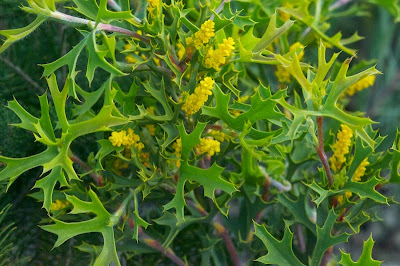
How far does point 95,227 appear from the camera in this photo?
46 centimetres

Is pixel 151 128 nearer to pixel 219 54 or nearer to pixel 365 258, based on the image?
pixel 219 54

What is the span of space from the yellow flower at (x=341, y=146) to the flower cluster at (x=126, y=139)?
183mm

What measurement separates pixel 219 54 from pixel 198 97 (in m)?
0.04

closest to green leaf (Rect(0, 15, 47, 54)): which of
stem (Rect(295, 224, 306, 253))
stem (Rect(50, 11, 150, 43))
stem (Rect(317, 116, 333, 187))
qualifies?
stem (Rect(50, 11, 150, 43))

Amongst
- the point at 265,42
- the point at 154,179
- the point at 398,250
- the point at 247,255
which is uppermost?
the point at 265,42

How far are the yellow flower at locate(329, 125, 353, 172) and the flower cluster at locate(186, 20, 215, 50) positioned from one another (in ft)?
0.50

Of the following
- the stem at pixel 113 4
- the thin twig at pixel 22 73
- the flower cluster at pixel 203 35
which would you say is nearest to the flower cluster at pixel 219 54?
the flower cluster at pixel 203 35

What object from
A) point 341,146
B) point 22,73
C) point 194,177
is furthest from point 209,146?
point 22,73

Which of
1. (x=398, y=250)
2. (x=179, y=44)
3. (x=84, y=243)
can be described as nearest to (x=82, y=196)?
(x=84, y=243)

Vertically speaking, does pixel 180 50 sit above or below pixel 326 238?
above

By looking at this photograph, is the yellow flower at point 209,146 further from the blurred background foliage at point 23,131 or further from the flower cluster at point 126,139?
the blurred background foliage at point 23,131

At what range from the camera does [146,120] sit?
1.59 feet

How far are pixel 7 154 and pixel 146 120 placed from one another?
0.17 m

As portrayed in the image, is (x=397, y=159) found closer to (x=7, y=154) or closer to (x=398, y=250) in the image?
(x=7, y=154)
